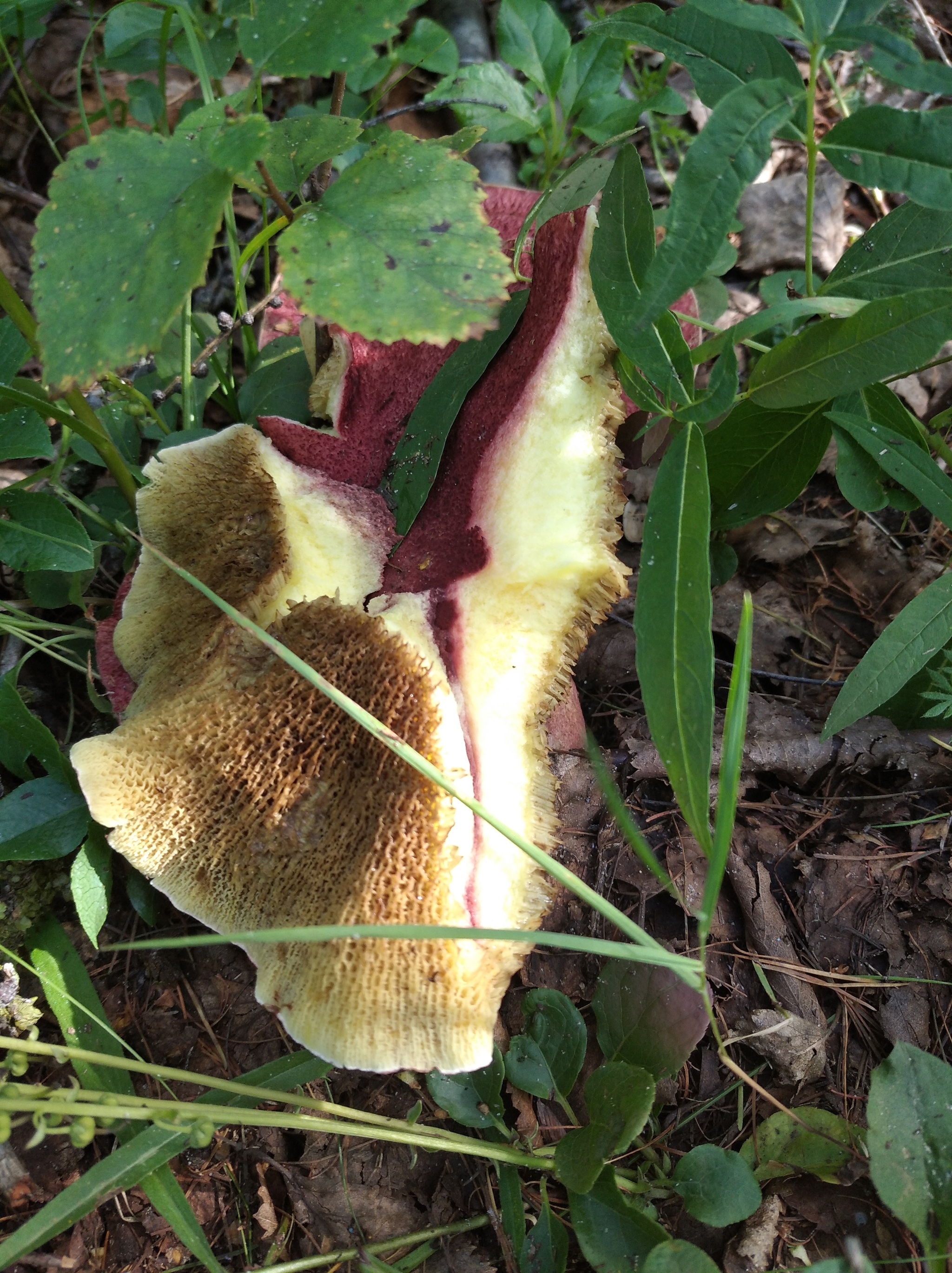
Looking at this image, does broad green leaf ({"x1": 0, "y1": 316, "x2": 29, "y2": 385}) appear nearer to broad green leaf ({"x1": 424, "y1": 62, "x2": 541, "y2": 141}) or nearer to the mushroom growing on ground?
the mushroom growing on ground

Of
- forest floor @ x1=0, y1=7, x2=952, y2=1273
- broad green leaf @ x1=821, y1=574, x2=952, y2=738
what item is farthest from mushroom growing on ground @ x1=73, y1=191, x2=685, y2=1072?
broad green leaf @ x1=821, y1=574, x2=952, y2=738

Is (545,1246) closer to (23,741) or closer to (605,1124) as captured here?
(605,1124)

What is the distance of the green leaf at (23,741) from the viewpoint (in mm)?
1962

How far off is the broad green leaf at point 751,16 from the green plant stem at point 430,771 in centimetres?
136

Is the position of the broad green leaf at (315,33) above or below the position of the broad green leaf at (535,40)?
above

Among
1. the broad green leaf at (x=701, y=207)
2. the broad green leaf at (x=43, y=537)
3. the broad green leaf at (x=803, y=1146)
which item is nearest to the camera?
the broad green leaf at (x=701, y=207)

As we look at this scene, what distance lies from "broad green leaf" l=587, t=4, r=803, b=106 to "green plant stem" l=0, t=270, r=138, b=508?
135 centimetres

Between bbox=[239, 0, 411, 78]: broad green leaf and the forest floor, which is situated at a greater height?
bbox=[239, 0, 411, 78]: broad green leaf

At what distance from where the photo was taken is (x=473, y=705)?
1750 mm

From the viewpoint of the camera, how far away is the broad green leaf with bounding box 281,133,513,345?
136cm

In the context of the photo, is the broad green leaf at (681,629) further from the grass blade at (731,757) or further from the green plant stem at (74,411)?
the green plant stem at (74,411)

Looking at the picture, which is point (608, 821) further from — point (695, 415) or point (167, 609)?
point (167, 609)

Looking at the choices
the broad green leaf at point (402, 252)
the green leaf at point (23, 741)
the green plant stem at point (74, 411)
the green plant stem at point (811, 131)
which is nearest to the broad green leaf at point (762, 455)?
the green plant stem at point (811, 131)

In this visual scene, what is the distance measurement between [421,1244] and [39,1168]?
34.3 inches
